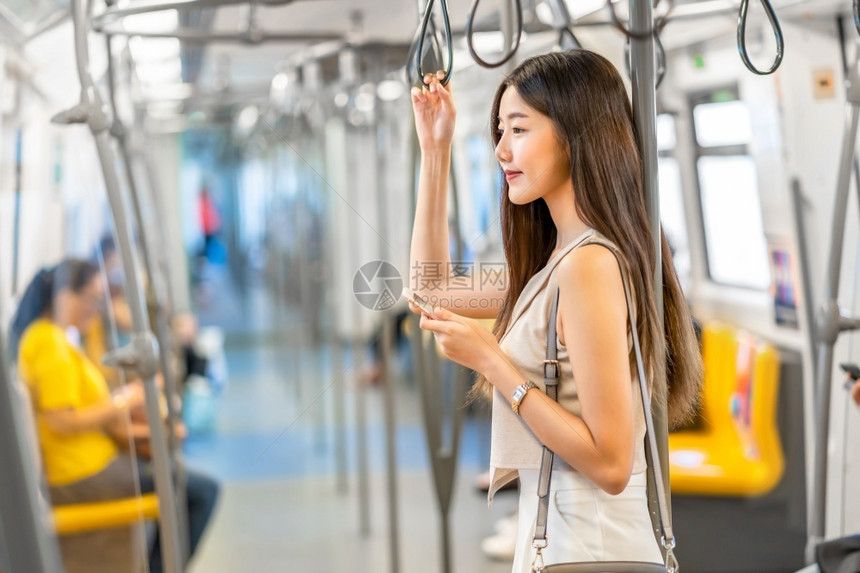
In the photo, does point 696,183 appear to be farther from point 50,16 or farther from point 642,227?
point 642,227

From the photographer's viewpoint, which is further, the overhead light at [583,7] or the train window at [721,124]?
the train window at [721,124]

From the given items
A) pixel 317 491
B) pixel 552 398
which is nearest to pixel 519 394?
pixel 552 398

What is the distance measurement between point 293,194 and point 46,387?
4.36 meters

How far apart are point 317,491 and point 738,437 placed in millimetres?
2622

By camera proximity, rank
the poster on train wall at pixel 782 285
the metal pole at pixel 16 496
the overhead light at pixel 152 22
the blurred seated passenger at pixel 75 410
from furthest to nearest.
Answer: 1. the poster on train wall at pixel 782 285
2. the blurred seated passenger at pixel 75 410
3. the overhead light at pixel 152 22
4. the metal pole at pixel 16 496

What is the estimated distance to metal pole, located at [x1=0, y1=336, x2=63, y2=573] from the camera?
154 centimetres

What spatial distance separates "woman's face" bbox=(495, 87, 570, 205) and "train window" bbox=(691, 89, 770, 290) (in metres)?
3.43

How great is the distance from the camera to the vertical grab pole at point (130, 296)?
78.2 inches

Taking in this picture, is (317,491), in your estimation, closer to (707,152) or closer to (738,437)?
(738,437)

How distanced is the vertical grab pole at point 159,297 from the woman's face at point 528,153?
1.33 metres

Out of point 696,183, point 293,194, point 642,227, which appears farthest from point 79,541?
point 293,194

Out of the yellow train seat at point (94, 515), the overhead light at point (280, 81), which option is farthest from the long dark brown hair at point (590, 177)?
the overhead light at point (280, 81)

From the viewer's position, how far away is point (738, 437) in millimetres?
4352

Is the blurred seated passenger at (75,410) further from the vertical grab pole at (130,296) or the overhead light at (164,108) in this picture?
the overhead light at (164,108)
